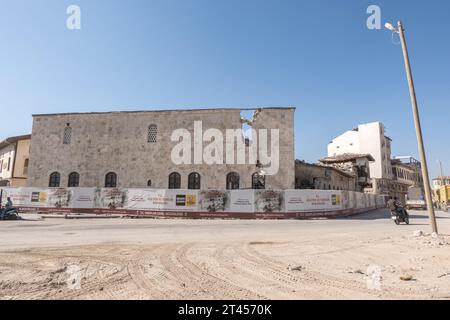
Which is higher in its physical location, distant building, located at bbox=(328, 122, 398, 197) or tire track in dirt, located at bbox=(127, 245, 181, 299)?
distant building, located at bbox=(328, 122, 398, 197)

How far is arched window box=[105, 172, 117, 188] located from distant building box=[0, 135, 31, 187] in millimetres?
14271

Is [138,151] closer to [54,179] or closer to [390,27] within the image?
[54,179]

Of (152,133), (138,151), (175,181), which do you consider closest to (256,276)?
(175,181)

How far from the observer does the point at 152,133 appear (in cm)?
2652

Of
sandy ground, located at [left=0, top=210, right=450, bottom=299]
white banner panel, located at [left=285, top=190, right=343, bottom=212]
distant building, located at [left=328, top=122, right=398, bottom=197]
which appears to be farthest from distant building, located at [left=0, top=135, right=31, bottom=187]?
distant building, located at [left=328, top=122, right=398, bottom=197]

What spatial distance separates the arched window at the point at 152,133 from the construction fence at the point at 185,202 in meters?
7.33

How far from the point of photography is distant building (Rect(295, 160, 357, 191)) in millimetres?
28047

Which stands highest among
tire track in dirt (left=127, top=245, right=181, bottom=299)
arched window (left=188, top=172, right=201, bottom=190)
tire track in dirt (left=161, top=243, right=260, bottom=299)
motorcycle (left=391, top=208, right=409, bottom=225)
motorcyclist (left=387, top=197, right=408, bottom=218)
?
arched window (left=188, top=172, right=201, bottom=190)

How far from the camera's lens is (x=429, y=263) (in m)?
5.71

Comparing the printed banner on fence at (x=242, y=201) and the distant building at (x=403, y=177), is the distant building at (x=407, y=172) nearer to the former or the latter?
the distant building at (x=403, y=177)

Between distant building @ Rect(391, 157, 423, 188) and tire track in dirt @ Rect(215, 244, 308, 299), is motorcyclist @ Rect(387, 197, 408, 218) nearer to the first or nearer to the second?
tire track in dirt @ Rect(215, 244, 308, 299)
